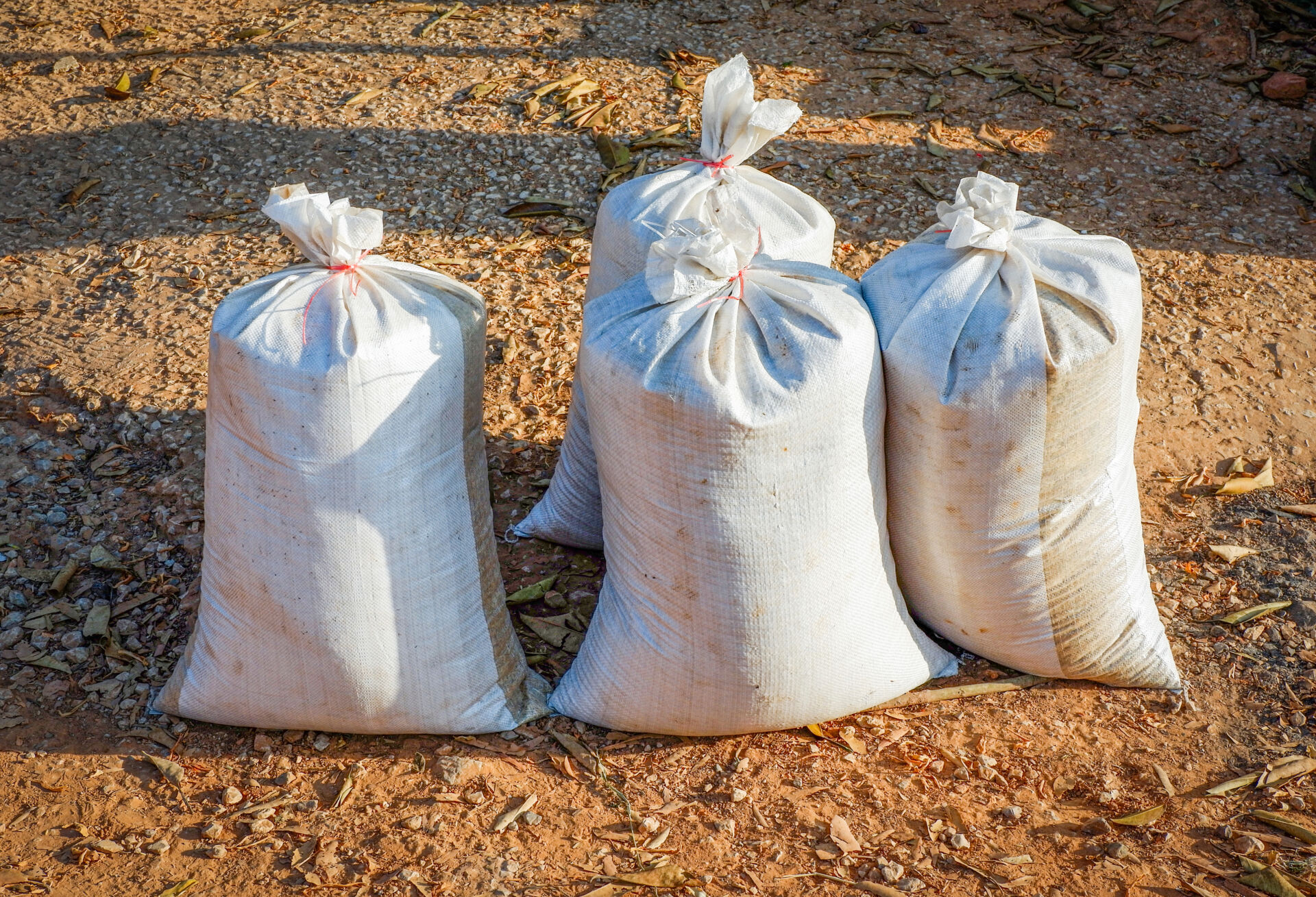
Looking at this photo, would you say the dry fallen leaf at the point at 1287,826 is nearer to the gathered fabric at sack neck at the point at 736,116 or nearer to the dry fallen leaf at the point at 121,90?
the gathered fabric at sack neck at the point at 736,116

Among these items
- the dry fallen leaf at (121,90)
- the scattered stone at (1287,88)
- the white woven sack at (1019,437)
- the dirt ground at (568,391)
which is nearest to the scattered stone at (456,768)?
the dirt ground at (568,391)

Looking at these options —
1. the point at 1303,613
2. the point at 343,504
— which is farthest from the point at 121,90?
the point at 1303,613

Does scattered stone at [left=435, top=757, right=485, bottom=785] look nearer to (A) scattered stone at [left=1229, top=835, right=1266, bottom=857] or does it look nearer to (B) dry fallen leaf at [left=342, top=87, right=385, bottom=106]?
(A) scattered stone at [left=1229, top=835, right=1266, bottom=857]

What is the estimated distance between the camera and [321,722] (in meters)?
2.22

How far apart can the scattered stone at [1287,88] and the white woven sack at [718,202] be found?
3715 millimetres

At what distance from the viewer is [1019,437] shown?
202cm

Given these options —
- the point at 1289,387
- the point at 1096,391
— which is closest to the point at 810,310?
the point at 1096,391

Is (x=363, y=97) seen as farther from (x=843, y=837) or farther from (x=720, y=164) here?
(x=843, y=837)

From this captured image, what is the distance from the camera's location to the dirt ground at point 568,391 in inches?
81.4

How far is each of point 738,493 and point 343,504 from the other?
0.78 meters

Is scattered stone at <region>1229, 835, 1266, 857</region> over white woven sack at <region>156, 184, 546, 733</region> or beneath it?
beneath

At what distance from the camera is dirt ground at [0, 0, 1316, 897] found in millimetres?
2066

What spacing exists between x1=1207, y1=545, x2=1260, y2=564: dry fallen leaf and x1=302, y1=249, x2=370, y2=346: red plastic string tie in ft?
7.48

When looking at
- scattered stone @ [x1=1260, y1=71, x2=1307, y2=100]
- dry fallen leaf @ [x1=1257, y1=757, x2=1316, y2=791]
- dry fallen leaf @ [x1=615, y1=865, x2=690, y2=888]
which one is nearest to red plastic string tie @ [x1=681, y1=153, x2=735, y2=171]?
dry fallen leaf @ [x1=615, y1=865, x2=690, y2=888]
